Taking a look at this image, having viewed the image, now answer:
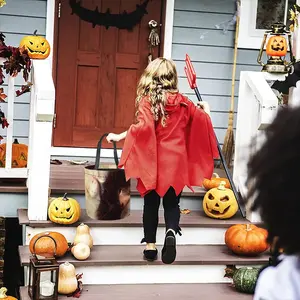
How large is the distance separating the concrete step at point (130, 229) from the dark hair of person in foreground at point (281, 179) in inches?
152

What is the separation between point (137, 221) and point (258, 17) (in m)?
3.24

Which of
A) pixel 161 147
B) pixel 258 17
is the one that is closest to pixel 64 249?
pixel 161 147

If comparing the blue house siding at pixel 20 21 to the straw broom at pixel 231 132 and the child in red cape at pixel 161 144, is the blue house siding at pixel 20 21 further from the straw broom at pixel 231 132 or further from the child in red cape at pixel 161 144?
the child in red cape at pixel 161 144

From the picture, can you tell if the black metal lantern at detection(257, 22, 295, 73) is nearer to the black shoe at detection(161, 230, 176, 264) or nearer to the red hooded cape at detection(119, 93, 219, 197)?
the red hooded cape at detection(119, 93, 219, 197)

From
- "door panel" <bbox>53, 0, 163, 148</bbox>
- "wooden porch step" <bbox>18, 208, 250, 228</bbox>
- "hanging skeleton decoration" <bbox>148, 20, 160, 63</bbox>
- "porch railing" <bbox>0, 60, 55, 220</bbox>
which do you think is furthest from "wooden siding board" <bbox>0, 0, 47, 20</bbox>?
"wooden porch step" <bbox>18, 208, 250, 228</bbox>

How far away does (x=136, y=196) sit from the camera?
218 inches

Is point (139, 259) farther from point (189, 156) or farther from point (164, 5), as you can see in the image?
point (164, 5)

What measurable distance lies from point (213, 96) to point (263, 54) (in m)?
0.70

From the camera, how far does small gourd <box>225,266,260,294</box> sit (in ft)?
15.3

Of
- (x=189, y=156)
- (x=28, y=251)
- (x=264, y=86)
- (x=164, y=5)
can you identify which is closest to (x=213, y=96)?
(x=164, y=5)

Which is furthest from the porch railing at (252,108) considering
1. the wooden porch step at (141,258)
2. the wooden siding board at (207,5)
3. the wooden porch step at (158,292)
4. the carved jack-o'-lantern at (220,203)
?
the wooden siding board at (207,5)

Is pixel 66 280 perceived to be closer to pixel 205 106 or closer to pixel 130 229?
pixel 130 229

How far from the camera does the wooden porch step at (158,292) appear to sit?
14.8ft

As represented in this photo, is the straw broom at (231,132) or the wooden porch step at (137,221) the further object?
the straw broom at (231,132)
